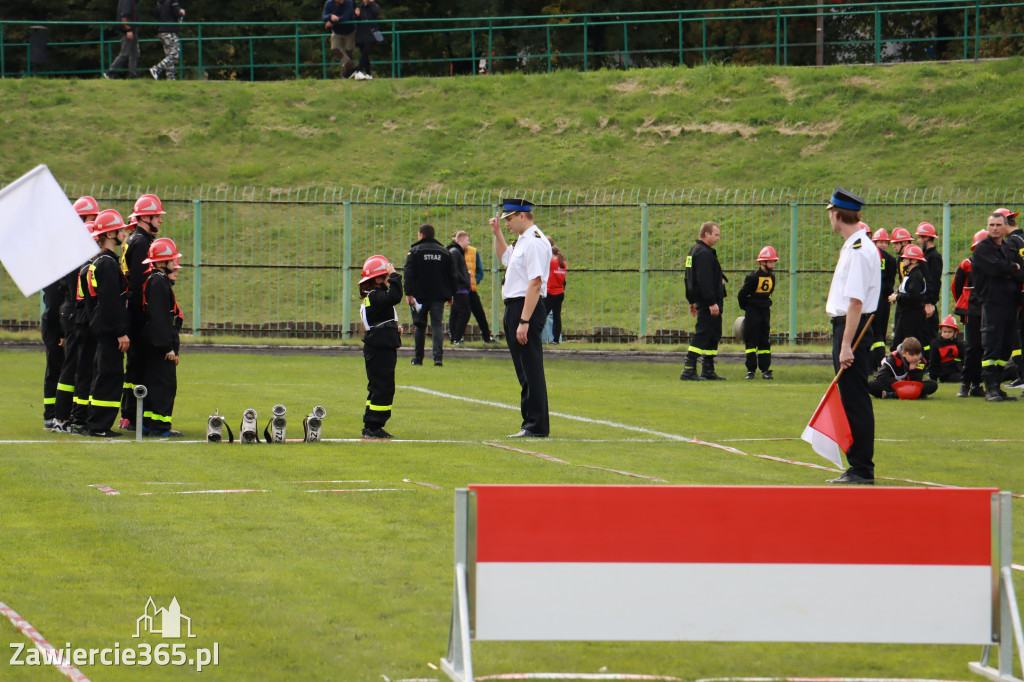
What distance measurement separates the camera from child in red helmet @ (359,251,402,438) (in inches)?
476

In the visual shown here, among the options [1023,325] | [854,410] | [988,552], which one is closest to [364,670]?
[988,552]

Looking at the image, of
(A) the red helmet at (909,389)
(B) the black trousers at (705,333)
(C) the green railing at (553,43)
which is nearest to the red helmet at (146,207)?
(B) the black trousers at (705,333)

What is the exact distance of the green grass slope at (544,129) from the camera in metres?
32.2

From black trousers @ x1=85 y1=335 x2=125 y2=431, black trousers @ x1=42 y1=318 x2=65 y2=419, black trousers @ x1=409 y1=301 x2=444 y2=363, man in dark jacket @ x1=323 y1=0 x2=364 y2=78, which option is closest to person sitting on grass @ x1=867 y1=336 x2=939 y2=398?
black trousers @ x1=409 y1=301 x2=444 y2=363

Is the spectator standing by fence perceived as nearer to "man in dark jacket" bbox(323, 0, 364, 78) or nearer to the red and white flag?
"man in dark jacket" bbox(323, 0, 364, 78)

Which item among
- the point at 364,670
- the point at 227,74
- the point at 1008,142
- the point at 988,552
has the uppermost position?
the point at 227,74

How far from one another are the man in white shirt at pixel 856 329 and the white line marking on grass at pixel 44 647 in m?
5.72

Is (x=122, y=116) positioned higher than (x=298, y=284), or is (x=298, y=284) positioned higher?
(x=122, y=116)

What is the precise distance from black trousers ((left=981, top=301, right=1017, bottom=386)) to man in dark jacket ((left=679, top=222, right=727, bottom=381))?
12.7 ft

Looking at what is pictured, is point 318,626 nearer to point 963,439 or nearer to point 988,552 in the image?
point 988,552

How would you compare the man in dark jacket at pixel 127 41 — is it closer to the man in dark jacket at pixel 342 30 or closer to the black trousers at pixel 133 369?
the man in dark jacket at pixel 342 30

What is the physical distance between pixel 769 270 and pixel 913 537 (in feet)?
48.9

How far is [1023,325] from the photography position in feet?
54.8

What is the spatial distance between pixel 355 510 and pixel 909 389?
31.9 ft
